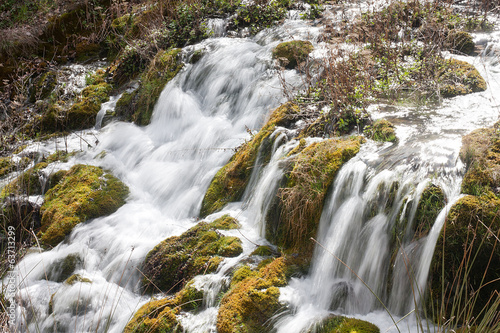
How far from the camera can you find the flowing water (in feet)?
11.4

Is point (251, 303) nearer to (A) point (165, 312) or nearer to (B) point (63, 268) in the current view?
(A) point (165, 312)

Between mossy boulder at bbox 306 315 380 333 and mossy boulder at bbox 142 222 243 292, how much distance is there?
1.26 meters

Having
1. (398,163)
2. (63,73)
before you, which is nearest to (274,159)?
(398,163)

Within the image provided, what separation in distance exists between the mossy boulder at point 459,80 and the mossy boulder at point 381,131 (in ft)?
4.39

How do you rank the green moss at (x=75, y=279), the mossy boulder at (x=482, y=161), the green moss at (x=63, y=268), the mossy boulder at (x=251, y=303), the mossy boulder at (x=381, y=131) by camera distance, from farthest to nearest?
1. the green moss at (x=63, y=268)
2. the green moss at (x=75, y=279)
3. the mossy boulder at (x=381, y=131)
4. the mossy boulder at (x=251, y=303)
5. the mossy boulder at (x=482, y=161)

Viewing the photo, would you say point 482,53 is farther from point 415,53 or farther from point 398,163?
point 398,163

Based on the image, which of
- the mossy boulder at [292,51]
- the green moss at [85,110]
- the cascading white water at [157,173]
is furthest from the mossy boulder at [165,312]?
the green moss at [85,110]

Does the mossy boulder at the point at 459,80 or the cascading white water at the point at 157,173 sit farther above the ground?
the mossy boulder at the point at 459,80

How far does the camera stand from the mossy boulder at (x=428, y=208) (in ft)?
10.7

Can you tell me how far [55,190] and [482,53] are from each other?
7111 millimetres

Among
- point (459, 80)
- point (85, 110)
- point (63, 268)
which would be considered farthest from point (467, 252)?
point (85, 110)

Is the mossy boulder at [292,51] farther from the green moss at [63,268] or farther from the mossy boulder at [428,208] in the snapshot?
the green moss at [63,268]

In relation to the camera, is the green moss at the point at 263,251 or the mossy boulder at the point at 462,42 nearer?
the green moss at the point at 263,251

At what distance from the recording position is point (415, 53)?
6340mm
